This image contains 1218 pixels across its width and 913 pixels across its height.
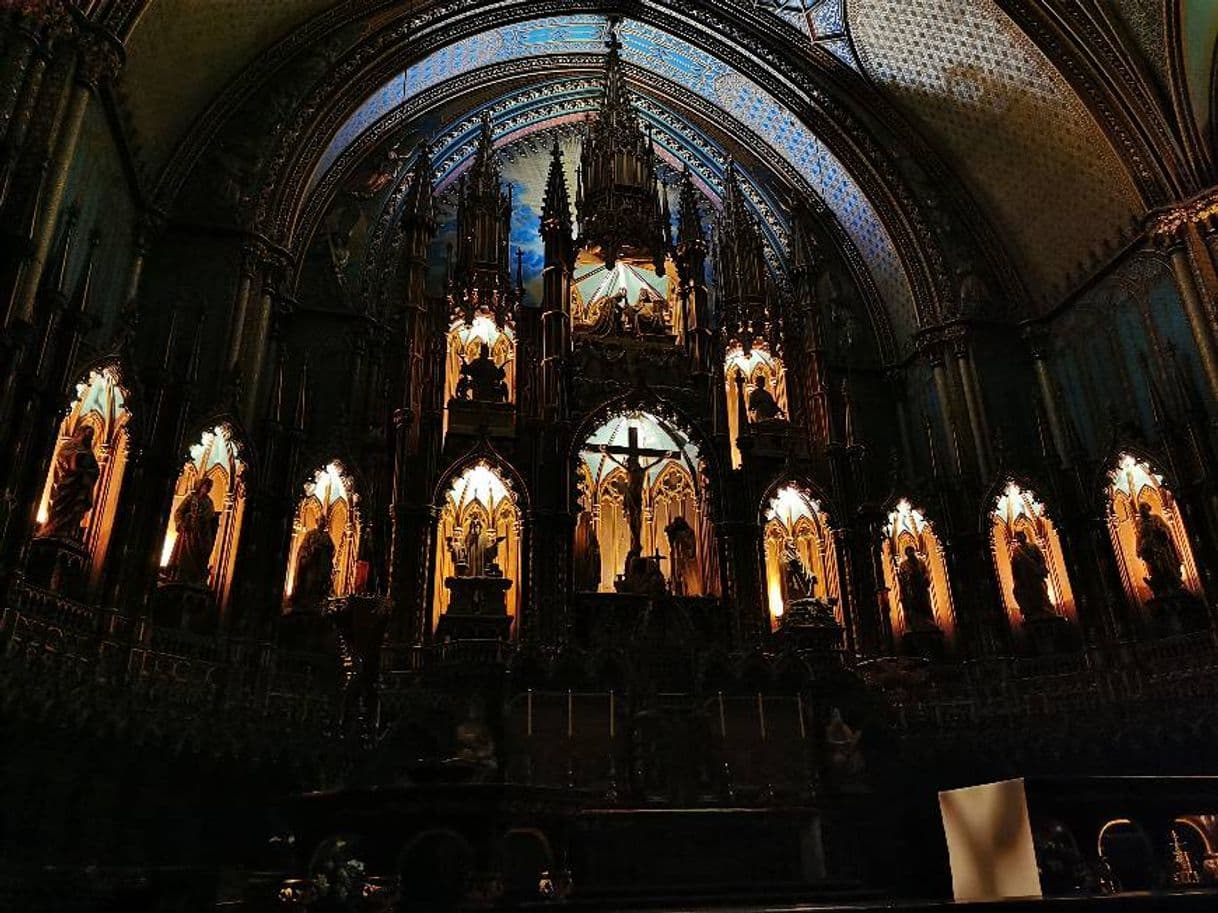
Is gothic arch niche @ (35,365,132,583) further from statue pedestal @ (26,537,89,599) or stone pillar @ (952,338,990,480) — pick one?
stone pillar @ (952,338,990,480)

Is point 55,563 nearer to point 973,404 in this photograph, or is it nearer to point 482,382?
point 482,382

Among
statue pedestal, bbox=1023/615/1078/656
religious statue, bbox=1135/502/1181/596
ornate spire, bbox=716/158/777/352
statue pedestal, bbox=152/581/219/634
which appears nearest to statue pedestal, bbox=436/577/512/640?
statue pedestal, bbox=152/581/219/634

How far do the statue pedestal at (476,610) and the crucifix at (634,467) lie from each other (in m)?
3.07

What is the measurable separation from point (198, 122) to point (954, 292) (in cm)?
1671

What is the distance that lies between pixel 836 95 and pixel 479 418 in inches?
512

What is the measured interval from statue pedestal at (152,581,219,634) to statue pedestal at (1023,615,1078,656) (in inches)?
574

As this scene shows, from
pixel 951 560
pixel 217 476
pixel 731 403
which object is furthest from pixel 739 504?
pixel 217 476

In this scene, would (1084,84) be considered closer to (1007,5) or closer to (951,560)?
(1007,5)

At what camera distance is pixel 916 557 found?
18.1 m

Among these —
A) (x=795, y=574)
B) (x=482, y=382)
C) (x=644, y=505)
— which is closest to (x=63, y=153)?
(x=482, y=382)

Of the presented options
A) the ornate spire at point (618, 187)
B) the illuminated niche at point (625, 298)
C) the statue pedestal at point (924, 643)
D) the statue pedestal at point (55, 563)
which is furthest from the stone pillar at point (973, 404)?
the statue pedestal at point (55, 563)

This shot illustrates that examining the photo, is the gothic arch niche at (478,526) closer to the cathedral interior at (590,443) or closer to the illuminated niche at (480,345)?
the cathedral interior at (590,443)

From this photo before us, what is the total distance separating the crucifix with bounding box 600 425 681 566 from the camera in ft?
58.5

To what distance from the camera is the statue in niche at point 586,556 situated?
55.6 ft
